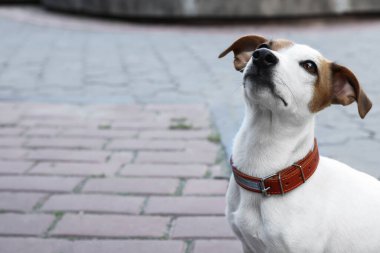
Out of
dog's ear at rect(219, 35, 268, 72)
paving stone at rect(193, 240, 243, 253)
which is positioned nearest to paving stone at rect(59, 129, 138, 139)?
paving stone at rect(193, 240, 243, 253)

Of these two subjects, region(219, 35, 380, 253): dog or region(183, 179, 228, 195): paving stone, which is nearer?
region(219, 35, 380, 253): dog

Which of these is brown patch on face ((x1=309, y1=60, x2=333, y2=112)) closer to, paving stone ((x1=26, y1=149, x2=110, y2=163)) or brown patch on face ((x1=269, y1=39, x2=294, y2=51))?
brown patch on face ((x1=269, y1=39, x2=294, y2=51))

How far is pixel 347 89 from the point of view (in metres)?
2.32

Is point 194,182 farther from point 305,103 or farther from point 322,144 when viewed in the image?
point 305,103

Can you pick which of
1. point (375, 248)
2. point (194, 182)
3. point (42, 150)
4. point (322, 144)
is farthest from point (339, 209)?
point (42, 150)

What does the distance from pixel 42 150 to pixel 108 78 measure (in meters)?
2.57

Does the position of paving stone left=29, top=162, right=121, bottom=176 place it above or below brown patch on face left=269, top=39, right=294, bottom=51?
below

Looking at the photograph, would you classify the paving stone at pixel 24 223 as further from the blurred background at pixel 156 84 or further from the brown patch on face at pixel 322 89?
the brown patch on face at pixel 322 89

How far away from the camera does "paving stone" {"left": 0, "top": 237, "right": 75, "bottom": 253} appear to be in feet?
8.92

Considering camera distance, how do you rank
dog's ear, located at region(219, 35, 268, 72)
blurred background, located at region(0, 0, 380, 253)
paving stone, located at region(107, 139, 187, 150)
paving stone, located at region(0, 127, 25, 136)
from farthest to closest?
1. paving stone, located at region(0, 127, 25, 136)
2. paving stone, located at region(107, 139, 187, 150)
3. blurred background, located at region(0, 0, 380, 253)
4. dog's ear, located at region(219, 35, 268, 72)

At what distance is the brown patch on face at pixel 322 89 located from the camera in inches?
88.8

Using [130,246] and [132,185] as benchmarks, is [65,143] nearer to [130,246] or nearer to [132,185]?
[132,185]

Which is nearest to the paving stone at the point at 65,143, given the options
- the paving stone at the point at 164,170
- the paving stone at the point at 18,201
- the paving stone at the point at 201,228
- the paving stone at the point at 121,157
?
the paving stone at the point at 121,157

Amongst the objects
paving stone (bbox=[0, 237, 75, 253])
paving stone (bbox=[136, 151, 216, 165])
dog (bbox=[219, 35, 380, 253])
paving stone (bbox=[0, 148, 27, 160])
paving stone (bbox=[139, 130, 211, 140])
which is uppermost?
dog (bbox=[219, 35, 380, 253])
